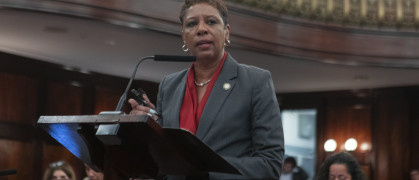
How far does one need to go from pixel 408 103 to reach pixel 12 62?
640 cm

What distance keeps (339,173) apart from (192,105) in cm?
327

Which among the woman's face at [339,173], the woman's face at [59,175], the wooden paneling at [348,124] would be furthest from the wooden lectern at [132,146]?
the wooden paneling at [348,124]

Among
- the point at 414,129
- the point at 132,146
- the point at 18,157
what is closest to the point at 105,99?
the point at 18,157

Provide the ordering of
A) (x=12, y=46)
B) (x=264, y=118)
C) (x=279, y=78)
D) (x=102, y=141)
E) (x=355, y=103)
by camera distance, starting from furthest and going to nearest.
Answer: (x=355, y=103)
(x=279, y=78)
(x=12, y=46)
(x=264, y=118)
(x=102, y=141)

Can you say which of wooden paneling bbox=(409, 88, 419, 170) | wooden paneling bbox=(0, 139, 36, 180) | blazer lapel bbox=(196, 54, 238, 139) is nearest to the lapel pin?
blazer lapel bbox=(196, 54, 238, 139)

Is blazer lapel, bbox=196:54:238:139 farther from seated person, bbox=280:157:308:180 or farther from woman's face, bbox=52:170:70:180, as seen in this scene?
seated person, bbox=280:157:308:180

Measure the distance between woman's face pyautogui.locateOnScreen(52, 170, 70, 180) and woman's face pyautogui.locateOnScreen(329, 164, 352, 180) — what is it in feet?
8.00

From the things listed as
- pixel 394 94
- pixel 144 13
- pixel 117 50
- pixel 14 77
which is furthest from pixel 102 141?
pixel 394 94

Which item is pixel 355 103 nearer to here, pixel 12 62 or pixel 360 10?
pixel 360 10

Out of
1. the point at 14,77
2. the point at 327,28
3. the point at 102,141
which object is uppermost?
the point at 327,28

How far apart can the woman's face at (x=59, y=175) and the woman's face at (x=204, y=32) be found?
425 cm

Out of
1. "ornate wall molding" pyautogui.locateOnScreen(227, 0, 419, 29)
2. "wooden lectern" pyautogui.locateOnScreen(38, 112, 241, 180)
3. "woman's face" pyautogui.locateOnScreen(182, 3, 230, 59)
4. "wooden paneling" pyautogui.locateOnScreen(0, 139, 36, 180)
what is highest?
"ornate wall molding" pyautogui.locateOnScreen(227, 0, 419, 29)

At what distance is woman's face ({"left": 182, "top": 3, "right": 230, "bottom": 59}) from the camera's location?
8.24 ft

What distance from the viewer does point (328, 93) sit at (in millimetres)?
12547
